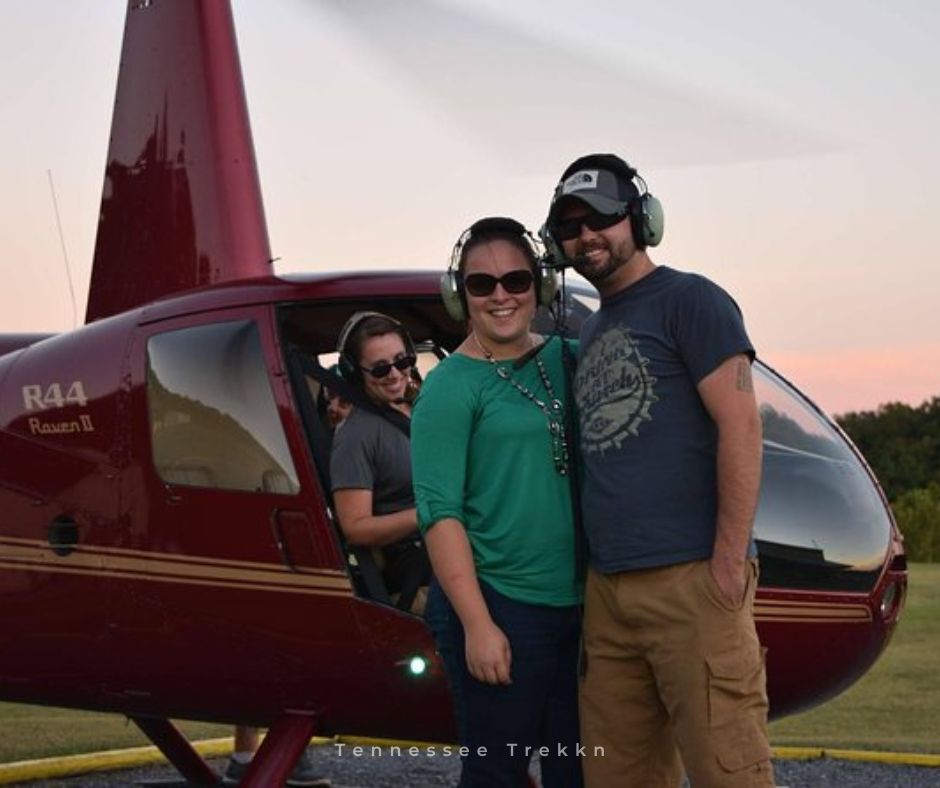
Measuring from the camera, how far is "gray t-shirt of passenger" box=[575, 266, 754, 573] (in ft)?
10.7

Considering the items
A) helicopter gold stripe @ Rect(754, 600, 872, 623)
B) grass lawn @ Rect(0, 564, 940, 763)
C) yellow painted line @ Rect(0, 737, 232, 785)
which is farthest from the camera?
grass lawn @ Rect(0, 564, 940, 763)

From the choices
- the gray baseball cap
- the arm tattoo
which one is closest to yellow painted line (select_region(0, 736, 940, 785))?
the gray baseball cap

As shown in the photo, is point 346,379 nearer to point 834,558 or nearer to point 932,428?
point 834,558

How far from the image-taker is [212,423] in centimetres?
512

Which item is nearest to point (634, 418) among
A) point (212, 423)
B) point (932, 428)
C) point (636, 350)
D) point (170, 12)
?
point (636, 350)

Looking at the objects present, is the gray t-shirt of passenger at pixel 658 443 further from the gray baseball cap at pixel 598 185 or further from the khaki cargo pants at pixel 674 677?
the gray baseball cap at pixel 598 185

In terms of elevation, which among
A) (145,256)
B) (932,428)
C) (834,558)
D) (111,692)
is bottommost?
(932,428)

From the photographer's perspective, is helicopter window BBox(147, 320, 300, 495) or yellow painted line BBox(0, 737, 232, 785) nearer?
helicopter window BBox(147, 320, 300, 495)

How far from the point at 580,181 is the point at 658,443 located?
23.0 inches

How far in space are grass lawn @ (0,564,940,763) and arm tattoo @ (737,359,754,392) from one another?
15.8ft

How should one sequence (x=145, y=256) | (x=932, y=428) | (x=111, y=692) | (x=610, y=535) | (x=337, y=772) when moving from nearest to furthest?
(x=610, y=535) < (x=111, y=692) < (x=145, y=256) < (x=337, y=772) < (x=932, y=428)

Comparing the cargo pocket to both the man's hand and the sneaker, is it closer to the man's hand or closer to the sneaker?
the man's hand

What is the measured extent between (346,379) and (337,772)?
358cm

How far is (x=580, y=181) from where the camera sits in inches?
136
